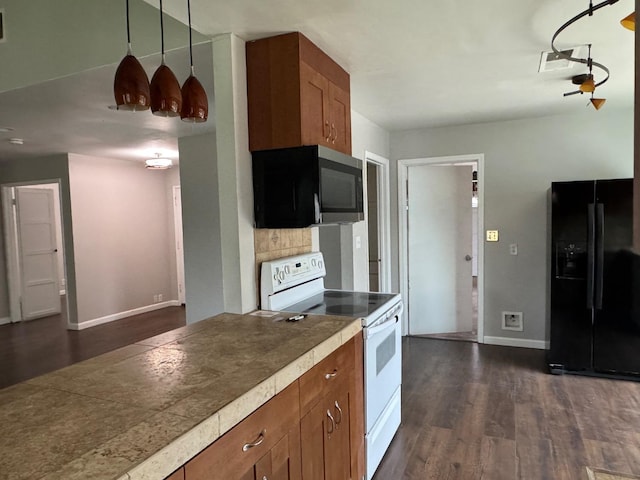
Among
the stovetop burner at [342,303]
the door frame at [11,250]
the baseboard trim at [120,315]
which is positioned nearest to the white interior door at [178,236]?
the baseboard trim at [120,315]

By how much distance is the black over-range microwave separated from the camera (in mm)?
2092

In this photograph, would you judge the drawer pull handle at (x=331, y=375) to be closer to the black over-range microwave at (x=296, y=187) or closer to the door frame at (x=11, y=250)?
the black over-range microwave at (x=296, y=187)

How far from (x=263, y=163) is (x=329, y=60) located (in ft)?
2.57

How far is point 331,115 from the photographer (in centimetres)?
244

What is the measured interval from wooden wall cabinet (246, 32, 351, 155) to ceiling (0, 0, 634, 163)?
8 cm

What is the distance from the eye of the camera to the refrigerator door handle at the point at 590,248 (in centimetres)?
339

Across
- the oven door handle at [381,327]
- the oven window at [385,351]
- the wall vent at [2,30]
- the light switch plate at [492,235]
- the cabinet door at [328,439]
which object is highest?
the wall vent at [2,30]

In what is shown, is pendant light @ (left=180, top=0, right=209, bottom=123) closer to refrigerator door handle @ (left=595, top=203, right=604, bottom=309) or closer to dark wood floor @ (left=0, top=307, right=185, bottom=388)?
refrigerator door handle @ (left=595, top=203, right=604, bottom=309)

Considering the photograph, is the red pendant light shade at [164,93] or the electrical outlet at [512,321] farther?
the electrical outlet at [512,321]

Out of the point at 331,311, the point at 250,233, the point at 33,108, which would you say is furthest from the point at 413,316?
the point at 33,108

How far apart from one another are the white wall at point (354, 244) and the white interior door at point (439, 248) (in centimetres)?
95

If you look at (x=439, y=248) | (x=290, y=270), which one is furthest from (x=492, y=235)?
(x=290, y=270)

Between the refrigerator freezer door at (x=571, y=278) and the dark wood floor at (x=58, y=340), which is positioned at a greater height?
the refrigerator freezer door at (x=571, y=278)

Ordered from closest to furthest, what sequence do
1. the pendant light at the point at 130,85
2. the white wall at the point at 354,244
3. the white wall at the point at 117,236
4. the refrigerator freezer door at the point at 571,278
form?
the pendant light at the point at 130,85, the refrigerator freezer door at the point at 571,278, the white wall at the point at 354,244, the white wall at the point at 117,236
